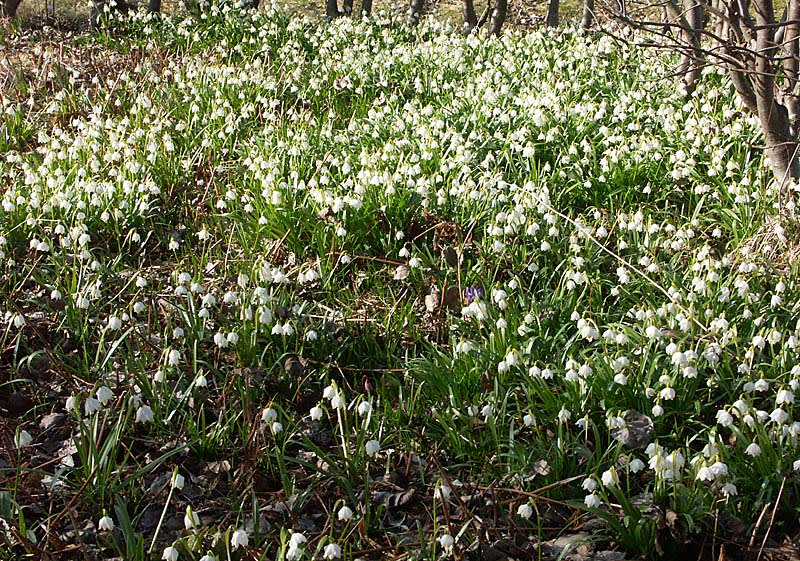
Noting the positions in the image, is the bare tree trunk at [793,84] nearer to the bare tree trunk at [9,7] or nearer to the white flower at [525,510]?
the white flower at [525,510]

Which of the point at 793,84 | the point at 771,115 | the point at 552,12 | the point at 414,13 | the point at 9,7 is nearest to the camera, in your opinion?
the point at 771,115

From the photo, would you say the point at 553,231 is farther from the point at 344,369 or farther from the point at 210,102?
the point at 210,102

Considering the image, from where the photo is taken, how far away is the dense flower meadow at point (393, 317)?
2707 millimetres

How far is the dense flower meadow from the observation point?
2.71 m

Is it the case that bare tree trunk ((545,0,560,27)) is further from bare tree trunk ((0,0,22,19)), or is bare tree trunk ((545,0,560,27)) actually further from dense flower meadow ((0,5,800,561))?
bare tree trunk ((0,0,22,19))

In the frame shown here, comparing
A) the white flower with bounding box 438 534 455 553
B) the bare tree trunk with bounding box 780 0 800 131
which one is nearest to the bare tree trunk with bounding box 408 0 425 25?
the bare tree trunk with bounding box 780 0 800 131

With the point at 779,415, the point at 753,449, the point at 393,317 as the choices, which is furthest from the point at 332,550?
the point at 393,317

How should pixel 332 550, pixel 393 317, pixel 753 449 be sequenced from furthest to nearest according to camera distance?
pixel 393 317
pixel 753 449
pixel 332 550

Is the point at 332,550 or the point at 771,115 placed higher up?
the point at 771,115

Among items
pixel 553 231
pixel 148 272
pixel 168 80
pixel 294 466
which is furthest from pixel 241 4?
pixel 294 466

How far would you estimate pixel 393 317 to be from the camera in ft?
12.8

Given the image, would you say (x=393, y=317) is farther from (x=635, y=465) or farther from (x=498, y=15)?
(x=498, y=15)

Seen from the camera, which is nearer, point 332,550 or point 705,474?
point 332,550

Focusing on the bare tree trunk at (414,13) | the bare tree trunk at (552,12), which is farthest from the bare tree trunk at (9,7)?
the bare tree trunk at (552,12)
